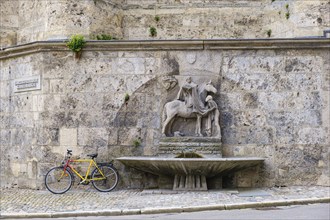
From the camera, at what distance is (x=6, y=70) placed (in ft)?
45.8

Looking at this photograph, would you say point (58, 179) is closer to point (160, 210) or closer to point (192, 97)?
point (192, 97)

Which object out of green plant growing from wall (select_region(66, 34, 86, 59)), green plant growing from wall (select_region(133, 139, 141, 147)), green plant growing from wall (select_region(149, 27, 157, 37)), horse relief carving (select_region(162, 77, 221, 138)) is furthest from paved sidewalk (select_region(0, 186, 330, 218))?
green plant growing from wall (select_region(149, 27, 157, 37))

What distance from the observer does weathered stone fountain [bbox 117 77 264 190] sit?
1203 cm

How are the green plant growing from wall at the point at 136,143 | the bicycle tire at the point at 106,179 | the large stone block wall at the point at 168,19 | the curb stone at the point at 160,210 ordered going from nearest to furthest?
1. the curb stone at the point at 160,210
2. the bicycle tire at the point at 106,179
3. the green plant growing from wall at the point at 136,143
4. the large stone block wall at the point at 168,19

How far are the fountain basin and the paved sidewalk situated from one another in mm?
454

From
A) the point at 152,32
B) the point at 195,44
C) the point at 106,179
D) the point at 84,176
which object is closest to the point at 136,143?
the point at 106,179

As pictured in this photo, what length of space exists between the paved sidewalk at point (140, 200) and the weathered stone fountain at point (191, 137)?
441mm

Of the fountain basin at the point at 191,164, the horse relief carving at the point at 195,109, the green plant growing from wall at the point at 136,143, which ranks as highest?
the horse relief carving at the point at 195,109

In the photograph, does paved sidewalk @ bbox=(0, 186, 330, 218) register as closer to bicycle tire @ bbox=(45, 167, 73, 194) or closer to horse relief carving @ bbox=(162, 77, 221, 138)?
bicycle tire @ bbox=(45, 167, 73, 194)

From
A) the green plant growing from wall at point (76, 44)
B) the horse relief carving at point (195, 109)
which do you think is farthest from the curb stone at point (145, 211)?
the green plant growing from wall at point (76, 44)

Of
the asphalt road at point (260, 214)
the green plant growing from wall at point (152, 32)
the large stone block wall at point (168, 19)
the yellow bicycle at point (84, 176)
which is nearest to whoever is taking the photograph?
the asphalt road at point (260, 214)

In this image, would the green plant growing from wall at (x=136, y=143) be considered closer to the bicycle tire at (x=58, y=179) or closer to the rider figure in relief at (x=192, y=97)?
the rider figure in relief at (x=192, y=97)

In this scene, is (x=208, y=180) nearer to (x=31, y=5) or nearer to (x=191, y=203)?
(x=191, y=203)

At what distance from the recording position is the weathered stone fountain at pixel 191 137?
39.5 ft
